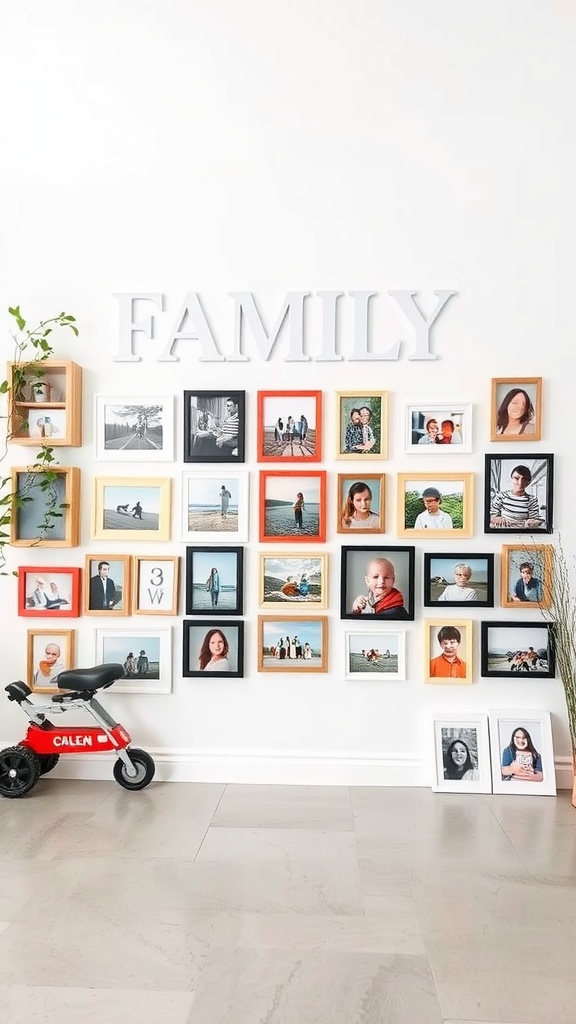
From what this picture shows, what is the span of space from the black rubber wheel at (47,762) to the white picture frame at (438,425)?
198cm

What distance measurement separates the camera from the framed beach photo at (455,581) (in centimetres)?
286

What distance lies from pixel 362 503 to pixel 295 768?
1.15 metres

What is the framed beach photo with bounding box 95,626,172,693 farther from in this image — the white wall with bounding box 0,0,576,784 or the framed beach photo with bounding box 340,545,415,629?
the framed beach photo with bounding box 340,545,415,629

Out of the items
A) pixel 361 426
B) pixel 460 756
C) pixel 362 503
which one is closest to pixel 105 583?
pixel 362 503

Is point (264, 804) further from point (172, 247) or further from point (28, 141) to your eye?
point (28, 141)

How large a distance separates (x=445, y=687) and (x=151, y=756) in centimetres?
128

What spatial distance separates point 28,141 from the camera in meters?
2.95

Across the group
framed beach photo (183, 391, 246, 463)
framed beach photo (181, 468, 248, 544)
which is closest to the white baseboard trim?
framed beach photo (181, 468, 248, 544)

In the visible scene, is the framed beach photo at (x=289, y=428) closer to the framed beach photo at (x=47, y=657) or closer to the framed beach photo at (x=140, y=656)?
the framed beach photo at (x=140, y=656)

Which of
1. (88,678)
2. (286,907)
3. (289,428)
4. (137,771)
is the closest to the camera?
(286,907)

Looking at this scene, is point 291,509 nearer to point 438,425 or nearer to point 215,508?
point 215,508

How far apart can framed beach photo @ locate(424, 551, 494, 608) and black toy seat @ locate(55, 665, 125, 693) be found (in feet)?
4.32

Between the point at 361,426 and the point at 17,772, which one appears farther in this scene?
the point at 361,426

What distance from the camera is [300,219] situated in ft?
9.48
